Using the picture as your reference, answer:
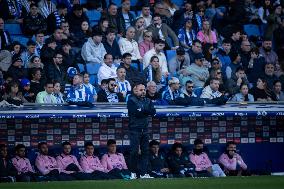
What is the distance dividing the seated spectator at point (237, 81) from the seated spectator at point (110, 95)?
3.07m

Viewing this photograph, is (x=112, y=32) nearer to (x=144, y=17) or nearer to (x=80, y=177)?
(x=144, y=17)

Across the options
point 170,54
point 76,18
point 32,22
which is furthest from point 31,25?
point 170,54

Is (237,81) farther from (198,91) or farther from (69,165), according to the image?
(69,165)

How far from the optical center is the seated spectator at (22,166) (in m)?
24.0

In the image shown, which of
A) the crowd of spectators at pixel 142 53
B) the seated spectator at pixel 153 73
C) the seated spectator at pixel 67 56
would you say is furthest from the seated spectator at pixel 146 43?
the seated spectator at pixel 67 56

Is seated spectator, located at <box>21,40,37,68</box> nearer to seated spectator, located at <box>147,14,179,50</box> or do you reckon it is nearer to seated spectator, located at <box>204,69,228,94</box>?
seated spectator, located at <box>147,14,179,50</box>

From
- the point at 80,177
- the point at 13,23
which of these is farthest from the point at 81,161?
the point at 13,23

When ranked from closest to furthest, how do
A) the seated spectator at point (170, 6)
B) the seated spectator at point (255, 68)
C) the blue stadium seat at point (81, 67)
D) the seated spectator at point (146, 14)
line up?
the blue stadium seat at point (81, 67), the seated spectator at point (255, 68), the seated spectator at point (146, 14), the seated spectator at point (170, 6)

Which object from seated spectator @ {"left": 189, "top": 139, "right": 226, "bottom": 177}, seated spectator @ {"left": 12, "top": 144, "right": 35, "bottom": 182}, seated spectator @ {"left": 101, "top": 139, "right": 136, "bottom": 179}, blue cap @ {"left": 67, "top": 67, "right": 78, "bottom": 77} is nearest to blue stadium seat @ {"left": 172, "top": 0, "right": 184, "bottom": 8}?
blue cap @ {"left": 67, "top": 67, "right": 78, "bottom": 77}

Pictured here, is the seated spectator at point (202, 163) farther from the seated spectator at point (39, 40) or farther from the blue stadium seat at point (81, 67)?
the seated spectator at point (39, 40)

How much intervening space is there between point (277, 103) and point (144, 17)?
4416 mm

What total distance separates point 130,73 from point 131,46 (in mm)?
1217

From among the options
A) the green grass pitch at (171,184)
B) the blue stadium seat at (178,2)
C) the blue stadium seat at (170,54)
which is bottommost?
the green grass pitch at (171,184)

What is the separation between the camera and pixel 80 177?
79.7 ft
